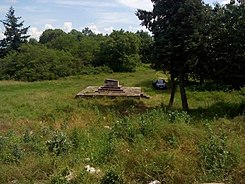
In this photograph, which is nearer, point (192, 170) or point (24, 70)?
point (192, 170)

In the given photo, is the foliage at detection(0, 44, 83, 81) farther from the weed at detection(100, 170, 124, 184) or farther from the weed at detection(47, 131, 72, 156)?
the weed at detection(100, 170, 124, 184)

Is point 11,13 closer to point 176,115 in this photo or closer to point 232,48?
point 232,48

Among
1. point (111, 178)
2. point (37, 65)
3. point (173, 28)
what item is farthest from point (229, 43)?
point (37, 65)

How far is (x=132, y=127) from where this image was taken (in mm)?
7816

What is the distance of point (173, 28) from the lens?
17.9 m

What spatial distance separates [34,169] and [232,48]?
1400 centimetres

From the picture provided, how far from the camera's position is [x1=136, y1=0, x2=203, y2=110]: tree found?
58.2 feet

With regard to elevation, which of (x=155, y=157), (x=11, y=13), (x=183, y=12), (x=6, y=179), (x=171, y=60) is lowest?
(x=6, y=179)

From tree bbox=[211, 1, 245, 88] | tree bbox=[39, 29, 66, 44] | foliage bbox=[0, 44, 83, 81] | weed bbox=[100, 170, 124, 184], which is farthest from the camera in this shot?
tree bbox=[39, 29, 66, 44]

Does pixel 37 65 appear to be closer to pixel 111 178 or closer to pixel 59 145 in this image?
pixel 59 145

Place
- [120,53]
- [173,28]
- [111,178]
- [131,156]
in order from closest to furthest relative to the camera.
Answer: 1. [111,178]
2. [131,156]
3. [173,28]
4. [120,53]

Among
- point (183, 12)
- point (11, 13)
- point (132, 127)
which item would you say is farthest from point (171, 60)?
point (11, 13)

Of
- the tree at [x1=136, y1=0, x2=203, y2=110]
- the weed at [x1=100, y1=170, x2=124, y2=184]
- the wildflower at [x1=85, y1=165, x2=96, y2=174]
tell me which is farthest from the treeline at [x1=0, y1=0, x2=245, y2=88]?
the weed at [x1=100, y1=170, x2=124, y2=184]

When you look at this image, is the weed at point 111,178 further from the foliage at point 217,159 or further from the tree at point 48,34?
the tree at point 48,34
